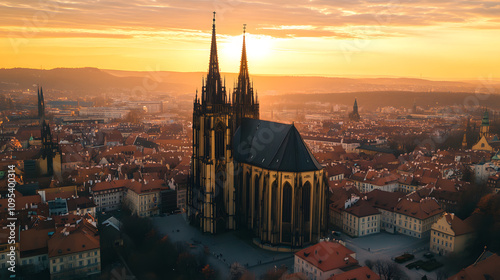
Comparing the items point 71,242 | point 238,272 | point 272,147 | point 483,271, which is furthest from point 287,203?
point 71,242

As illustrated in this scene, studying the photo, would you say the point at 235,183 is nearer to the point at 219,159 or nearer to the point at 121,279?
the point at 219,159

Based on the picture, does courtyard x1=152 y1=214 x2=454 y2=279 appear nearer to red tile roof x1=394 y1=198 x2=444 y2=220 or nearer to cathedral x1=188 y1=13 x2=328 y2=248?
cathedral x1=188 y1=13 x2=328 y2=248

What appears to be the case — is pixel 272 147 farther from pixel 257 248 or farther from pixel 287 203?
pixel 257 248

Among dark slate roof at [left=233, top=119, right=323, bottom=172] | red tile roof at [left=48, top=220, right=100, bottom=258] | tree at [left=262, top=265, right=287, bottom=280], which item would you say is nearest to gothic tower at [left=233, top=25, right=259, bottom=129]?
dark slate roof at [left=233, top=119, right=323, bottom=172]

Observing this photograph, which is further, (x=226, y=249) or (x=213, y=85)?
(x=213, y=85)

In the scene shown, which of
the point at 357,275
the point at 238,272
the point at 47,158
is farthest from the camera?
the point at 47,158

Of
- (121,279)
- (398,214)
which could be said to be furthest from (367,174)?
(121,279)
